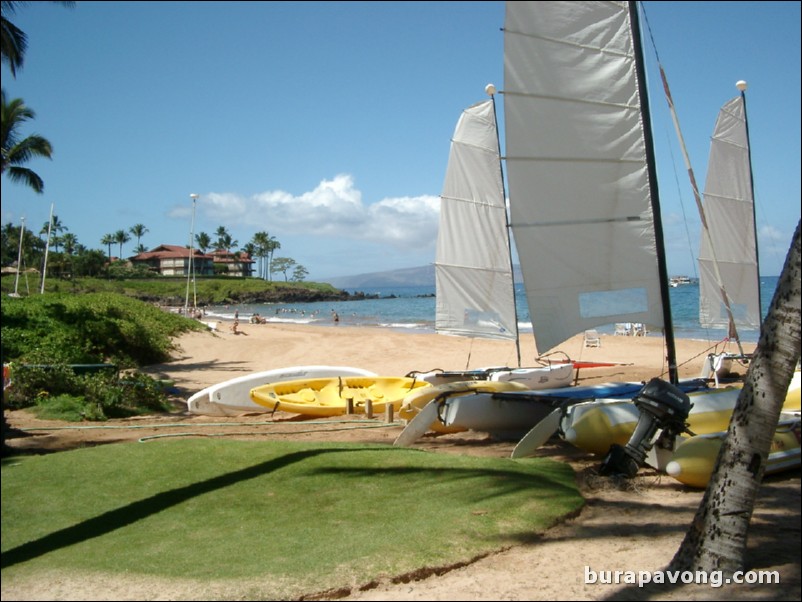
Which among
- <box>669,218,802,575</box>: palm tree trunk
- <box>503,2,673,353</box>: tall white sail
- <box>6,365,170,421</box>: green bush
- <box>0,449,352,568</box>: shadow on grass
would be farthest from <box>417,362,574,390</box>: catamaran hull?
<box>669,218,802,575</box>: palm tree trunk

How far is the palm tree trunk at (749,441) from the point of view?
3.95 metres

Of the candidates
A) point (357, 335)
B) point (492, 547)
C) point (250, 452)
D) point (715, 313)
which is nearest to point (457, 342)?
point (357, 335)

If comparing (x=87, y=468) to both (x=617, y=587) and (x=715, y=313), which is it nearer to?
(x=617, y=587)

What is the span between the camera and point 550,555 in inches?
189

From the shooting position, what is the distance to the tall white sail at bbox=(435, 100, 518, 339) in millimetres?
15797

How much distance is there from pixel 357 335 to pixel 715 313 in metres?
19.0

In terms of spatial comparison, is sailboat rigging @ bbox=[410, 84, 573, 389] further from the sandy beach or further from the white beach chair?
the white beach chair

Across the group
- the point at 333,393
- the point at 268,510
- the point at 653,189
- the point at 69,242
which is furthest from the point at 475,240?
the point at 69,242


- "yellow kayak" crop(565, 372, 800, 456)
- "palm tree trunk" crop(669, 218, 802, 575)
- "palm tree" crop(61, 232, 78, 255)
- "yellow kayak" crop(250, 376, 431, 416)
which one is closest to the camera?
"palm tree trunk" crop(669, 218, 802, 575)

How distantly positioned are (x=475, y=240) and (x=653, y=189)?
656 centimetres

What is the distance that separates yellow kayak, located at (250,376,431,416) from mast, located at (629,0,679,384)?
4.32 meters

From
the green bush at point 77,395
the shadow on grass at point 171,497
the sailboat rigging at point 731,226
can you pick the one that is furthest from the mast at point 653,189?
the green bush at point 77,395

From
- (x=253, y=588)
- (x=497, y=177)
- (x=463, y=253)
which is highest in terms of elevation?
(x=497, y=177)

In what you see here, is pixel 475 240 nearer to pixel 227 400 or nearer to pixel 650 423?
pixel 227 400
